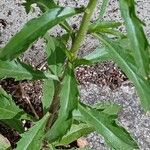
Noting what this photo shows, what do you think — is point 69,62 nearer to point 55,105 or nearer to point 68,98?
point 68,98

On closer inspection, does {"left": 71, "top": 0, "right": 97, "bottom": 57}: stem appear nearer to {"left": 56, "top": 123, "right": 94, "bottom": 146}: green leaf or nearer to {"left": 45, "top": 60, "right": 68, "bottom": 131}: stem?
{"left": 45, "top": 60, "right": 68, "bottom": 131}: stem

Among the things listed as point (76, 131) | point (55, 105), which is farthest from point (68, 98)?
point (76, 131)

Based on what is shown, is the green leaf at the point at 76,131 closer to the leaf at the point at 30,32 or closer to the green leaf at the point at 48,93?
the green leaf at the point at 48,93

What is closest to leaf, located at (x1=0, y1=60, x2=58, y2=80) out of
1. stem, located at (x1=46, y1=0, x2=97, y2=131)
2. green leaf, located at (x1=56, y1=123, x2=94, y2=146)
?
stem, located at (x1=46, y1=0, x2=97, y2=131)

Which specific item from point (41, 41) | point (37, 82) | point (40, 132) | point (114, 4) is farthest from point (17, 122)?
point (114, 4)

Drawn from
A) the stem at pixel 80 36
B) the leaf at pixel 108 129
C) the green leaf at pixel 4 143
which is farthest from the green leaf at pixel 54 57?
the green leaf at pixel 4 143

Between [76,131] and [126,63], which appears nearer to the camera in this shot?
[126,63]
